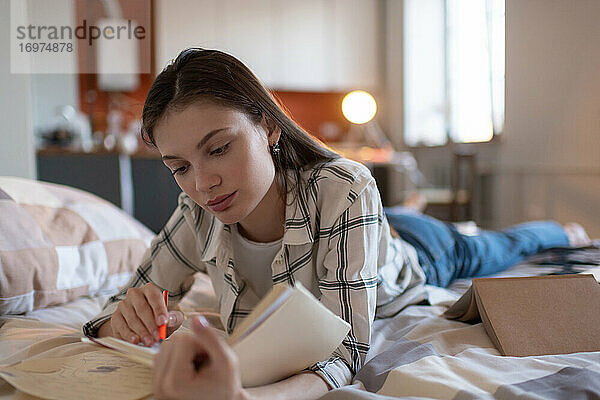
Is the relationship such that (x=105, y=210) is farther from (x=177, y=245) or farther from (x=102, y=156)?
(x=102, y=156)

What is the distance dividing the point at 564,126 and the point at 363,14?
2557 millimetres

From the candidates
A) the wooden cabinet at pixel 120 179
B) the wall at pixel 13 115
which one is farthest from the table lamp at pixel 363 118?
the wall at pixel 13 115

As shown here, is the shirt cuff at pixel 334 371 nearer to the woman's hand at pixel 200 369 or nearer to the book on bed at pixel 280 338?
the book on bed at pixel 280 338

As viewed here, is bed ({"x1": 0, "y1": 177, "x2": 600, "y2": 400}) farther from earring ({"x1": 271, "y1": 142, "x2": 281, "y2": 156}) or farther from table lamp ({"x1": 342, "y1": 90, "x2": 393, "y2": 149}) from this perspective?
table lamp ({"x1": 342, "y1": 90, "x2": 393, "y2": 149})

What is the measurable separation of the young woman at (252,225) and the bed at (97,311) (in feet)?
0.16

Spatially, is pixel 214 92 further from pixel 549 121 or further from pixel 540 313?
pixel 549 121

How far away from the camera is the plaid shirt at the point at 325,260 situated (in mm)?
716

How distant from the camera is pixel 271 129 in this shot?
2.80 ft

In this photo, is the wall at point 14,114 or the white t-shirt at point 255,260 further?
the wall at point 14,114

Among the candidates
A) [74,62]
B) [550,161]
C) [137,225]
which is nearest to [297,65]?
[74,62]

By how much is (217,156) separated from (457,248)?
851mm

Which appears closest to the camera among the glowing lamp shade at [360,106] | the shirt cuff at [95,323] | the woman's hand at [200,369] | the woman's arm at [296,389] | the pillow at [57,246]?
the woman's hand at [200,369]

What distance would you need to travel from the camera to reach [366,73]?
483cm

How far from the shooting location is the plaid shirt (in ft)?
2.35
